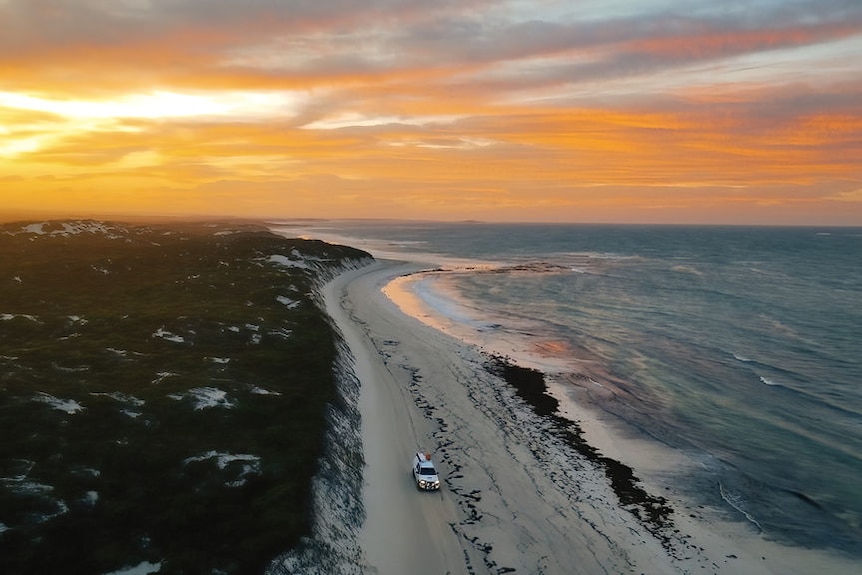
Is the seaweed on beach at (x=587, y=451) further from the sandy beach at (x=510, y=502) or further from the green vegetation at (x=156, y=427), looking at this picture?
the green vegetation at (x=156, y=427)

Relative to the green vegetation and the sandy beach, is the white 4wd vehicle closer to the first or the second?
the sandy beach

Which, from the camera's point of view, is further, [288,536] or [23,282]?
[23,282]

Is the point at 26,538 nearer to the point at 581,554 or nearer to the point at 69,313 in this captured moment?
the point at 581,554

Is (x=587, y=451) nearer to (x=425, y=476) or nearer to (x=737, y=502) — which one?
(x=737, y=502)

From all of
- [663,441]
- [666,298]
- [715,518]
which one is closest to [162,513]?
[715,518]

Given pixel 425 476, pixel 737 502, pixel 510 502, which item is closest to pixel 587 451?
pixel 737 502

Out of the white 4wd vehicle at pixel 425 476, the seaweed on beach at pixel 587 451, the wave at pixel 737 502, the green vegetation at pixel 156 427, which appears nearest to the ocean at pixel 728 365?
the wave at pixel 737 502
